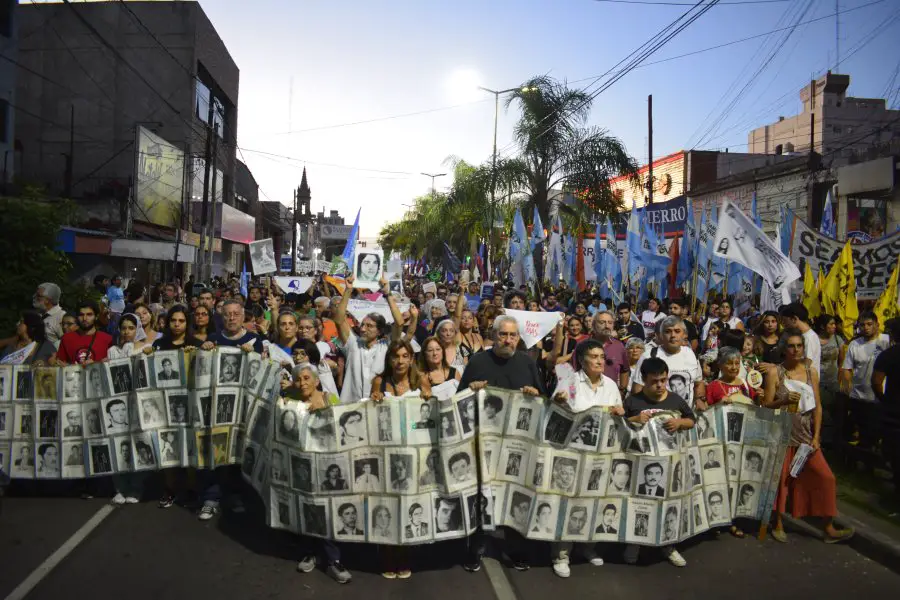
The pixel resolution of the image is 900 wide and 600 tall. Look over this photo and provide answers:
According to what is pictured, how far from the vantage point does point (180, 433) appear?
606 centimetres

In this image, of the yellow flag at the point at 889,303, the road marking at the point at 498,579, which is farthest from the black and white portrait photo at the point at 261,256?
the road marking at the point at 498,579

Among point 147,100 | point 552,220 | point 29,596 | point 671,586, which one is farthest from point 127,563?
point 147,100

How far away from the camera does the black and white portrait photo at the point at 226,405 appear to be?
5.98 metres

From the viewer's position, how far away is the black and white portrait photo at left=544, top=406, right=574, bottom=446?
498 centimetres

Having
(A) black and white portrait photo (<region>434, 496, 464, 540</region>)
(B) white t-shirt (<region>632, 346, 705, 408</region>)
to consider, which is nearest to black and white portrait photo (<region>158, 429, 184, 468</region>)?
(A) black and white portrait photo (<region>434, 496, 464, 540</region>)

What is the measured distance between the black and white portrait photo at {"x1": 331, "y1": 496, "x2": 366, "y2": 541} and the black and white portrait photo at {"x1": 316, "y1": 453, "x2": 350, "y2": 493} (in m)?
0.08

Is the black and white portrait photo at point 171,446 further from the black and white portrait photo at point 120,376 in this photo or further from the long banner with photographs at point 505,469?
the long banner with photographs at point 505,469

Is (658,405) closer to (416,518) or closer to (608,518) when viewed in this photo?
(608,518)

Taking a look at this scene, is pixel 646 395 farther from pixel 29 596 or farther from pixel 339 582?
pixel 29 596

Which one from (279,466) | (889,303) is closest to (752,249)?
(889,303)

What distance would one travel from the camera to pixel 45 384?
20.3 ft

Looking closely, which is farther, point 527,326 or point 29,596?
point 527,326

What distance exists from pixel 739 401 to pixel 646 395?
0.83 metres

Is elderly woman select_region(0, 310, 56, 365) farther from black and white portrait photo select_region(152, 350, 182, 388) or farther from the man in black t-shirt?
the man in black t-shirt
